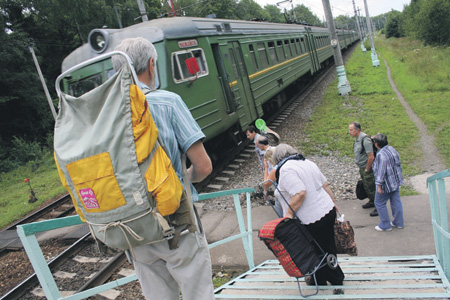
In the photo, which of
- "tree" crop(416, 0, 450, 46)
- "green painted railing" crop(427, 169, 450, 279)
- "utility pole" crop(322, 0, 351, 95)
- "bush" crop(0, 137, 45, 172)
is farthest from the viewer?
"tree" crop(416, 0, 450, 46)

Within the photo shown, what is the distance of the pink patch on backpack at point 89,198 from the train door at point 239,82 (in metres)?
6.95

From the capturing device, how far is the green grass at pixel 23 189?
32.2 ft

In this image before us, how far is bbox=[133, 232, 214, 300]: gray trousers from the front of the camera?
183 cm

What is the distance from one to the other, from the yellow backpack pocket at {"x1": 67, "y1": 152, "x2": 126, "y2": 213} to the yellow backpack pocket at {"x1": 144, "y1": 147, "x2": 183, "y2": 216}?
14cm

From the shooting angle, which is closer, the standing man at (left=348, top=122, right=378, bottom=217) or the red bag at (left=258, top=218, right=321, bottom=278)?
the red bag at (left=258, top=218, right=321, bottom=278)

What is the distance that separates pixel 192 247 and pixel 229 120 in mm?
6597

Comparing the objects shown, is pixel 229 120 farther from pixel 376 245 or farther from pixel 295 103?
pixel 295 103

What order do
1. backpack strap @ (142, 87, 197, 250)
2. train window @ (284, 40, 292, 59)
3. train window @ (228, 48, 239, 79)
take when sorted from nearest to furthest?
backpack strap @ (142, 87, 197, 250) < train window @ (228, 48, 239, 79) < train window @ (284, 40, 292, 59)

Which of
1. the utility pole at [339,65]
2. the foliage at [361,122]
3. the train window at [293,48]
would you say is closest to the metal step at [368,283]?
the foliage at [361,122]

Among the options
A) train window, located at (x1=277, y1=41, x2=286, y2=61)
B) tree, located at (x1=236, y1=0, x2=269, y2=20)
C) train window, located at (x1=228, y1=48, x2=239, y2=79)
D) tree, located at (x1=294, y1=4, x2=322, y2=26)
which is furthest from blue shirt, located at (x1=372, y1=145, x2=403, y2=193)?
tree, located at (x1=294, y1=4, x2=322, y2=26)

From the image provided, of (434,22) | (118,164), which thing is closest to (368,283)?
(118,164)

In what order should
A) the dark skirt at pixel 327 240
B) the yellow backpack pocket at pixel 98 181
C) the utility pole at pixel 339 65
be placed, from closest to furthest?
the yellow backpack pocket at pixel 98 181 → the dark skirt at pixel 327 240 → the utility pole at pixel 339 65

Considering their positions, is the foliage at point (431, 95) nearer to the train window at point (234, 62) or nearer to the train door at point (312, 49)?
the train door at point (312, 49)

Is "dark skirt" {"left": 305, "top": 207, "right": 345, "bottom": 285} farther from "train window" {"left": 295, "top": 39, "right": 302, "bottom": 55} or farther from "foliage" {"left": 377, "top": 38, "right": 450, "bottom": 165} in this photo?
"train window" {"left": 295, "top": 39, "right": 302, "bottom": 55}
